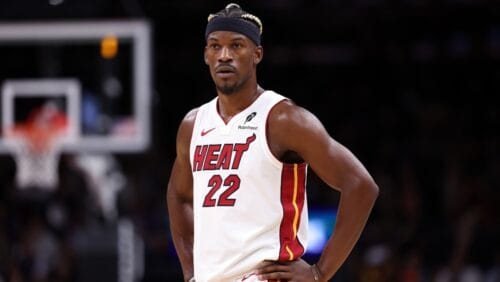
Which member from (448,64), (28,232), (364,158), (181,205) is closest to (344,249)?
(181,205)

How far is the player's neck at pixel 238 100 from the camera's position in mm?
4602

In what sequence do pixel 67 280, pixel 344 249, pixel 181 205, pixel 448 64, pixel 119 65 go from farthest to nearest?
pixel 448 64 → pixel 67 280 → pixel 119 65 → pixel 181 205 → pixel 344 249

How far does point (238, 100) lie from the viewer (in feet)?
15.1

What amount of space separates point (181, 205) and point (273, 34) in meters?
11.6

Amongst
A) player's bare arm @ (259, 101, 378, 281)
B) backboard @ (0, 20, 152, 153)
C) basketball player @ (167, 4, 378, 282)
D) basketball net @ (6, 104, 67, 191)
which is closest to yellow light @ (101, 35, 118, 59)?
backboard @ (0, 20, 152, 153)

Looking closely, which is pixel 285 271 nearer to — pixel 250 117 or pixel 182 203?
pixel 250 117

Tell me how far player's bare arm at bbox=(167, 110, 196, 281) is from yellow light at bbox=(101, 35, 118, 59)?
6192 millimetres

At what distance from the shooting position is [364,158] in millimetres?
15422

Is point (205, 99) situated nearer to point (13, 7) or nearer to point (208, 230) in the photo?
point (13, 7)

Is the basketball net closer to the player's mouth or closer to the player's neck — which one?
the player's neck

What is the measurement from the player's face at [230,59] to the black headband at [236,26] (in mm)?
→ 18

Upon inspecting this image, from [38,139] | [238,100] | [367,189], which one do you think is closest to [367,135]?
[38,139]

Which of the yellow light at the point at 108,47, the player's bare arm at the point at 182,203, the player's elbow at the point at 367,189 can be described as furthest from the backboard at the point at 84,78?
the player's elbow at the point at 367,189

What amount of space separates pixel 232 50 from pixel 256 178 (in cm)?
58
